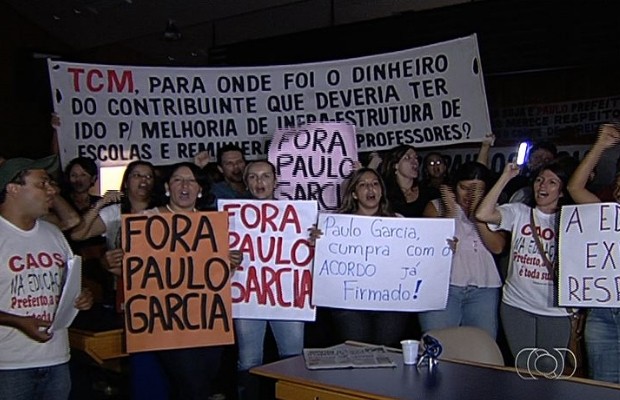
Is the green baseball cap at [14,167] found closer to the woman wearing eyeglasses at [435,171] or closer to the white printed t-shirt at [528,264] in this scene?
the white printed t-shirt at [528,264]

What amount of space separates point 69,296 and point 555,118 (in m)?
5.65

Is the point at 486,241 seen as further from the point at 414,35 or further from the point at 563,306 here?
the point at 414,35

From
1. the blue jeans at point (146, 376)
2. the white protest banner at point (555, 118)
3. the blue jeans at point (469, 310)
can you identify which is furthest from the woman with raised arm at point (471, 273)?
the white protest banner at point (555, 118)

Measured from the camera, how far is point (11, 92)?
10914 mm

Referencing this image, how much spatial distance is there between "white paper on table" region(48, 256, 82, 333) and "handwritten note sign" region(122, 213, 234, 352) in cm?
58

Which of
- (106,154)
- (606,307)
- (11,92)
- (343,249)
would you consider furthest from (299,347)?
(11,92)

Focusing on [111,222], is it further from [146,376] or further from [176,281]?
[146,376]

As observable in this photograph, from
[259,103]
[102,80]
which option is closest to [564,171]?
[259,103]

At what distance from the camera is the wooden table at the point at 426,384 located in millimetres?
2516

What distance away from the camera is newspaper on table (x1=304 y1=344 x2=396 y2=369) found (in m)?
2.89

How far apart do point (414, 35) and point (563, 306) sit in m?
4.08

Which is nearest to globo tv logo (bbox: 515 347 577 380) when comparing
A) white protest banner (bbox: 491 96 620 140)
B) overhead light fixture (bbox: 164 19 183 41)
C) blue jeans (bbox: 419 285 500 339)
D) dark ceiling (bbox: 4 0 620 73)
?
blue jeans (bbox: 419 285 500 339)

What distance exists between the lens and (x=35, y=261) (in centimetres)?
281

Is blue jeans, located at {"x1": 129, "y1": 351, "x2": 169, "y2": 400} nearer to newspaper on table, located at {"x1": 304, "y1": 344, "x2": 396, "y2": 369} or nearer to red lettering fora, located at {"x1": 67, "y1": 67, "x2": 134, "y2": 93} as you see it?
newspaper on table, located at {"x1": 304, "y1": 344, "x2": 396, "y2": 369}
